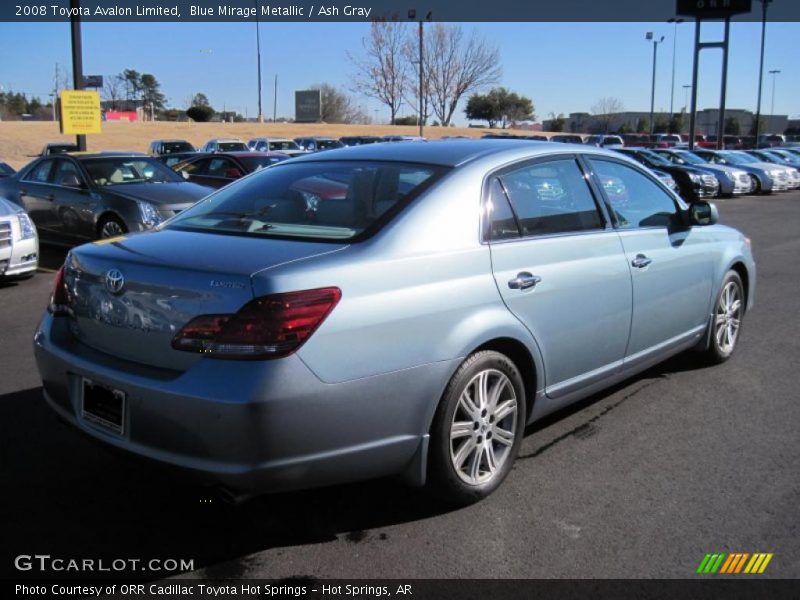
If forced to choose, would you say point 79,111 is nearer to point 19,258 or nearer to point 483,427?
point 19,258

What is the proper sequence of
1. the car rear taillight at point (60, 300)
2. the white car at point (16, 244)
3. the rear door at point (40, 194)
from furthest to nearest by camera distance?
the rear door at point (40, 194)
the white car at point (16, 244)
the car rear taillight at point (60, 300)

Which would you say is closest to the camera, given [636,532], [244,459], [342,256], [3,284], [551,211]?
[244,459]

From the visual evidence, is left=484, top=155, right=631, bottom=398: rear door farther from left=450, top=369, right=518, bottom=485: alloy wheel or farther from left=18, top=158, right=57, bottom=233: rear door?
left=18, top=158, right=57, bottom=233: rear door

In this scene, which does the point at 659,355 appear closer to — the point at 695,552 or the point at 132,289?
the point at 695,552

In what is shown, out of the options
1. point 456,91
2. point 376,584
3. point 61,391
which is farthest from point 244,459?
point 456,91

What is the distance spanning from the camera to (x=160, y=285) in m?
2.92

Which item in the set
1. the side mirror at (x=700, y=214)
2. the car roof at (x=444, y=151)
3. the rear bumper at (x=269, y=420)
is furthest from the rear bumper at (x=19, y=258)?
the side mirror at (x=700, y=214)

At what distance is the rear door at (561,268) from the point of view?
141 inches

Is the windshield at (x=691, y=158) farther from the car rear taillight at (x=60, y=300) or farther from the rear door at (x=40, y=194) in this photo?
the car rear taillight at (x=60, y=300)

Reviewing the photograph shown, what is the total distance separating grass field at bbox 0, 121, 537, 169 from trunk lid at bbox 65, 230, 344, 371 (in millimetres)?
38856

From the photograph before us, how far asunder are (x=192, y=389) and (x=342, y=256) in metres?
0.78

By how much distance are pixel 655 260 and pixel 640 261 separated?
193mm

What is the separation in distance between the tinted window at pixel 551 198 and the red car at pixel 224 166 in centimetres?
1066

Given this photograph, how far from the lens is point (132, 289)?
3014 mm
